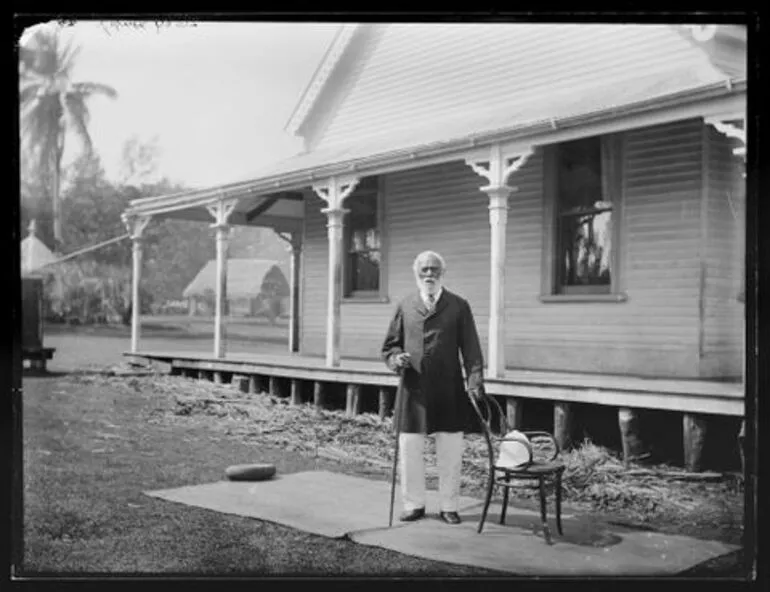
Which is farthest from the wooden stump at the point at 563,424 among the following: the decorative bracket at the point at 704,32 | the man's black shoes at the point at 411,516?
the decorative bracket at the point at 704,32

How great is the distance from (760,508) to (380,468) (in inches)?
89.6

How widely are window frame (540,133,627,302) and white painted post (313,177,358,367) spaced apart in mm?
1319

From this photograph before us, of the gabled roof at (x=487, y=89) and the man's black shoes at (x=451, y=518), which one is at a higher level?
the gabled roof at (x=487, y=89)

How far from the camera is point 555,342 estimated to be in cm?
630

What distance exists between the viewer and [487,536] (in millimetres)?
5441

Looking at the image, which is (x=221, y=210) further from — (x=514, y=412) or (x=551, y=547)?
(x=551, y=547)

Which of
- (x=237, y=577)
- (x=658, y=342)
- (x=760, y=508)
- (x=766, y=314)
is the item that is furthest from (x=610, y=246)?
(x=237, y=577)

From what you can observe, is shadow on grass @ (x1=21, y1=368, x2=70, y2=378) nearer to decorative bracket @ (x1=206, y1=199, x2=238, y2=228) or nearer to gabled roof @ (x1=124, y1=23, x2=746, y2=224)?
gabled roof @ (x1=124, y1=23, x2=746, y2=224)

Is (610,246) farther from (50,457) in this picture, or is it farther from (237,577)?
(50,457)

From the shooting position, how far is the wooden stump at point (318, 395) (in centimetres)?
613

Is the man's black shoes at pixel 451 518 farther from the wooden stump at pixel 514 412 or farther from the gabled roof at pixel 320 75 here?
the gabled roof at pixel 320 75

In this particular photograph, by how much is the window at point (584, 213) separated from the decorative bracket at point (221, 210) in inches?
83.4

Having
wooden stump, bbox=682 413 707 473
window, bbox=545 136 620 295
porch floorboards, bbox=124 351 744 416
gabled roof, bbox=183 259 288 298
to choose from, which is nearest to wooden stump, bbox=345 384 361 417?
porch floorboards, bbox=124 351 744 416

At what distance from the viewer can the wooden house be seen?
18.1 ft
